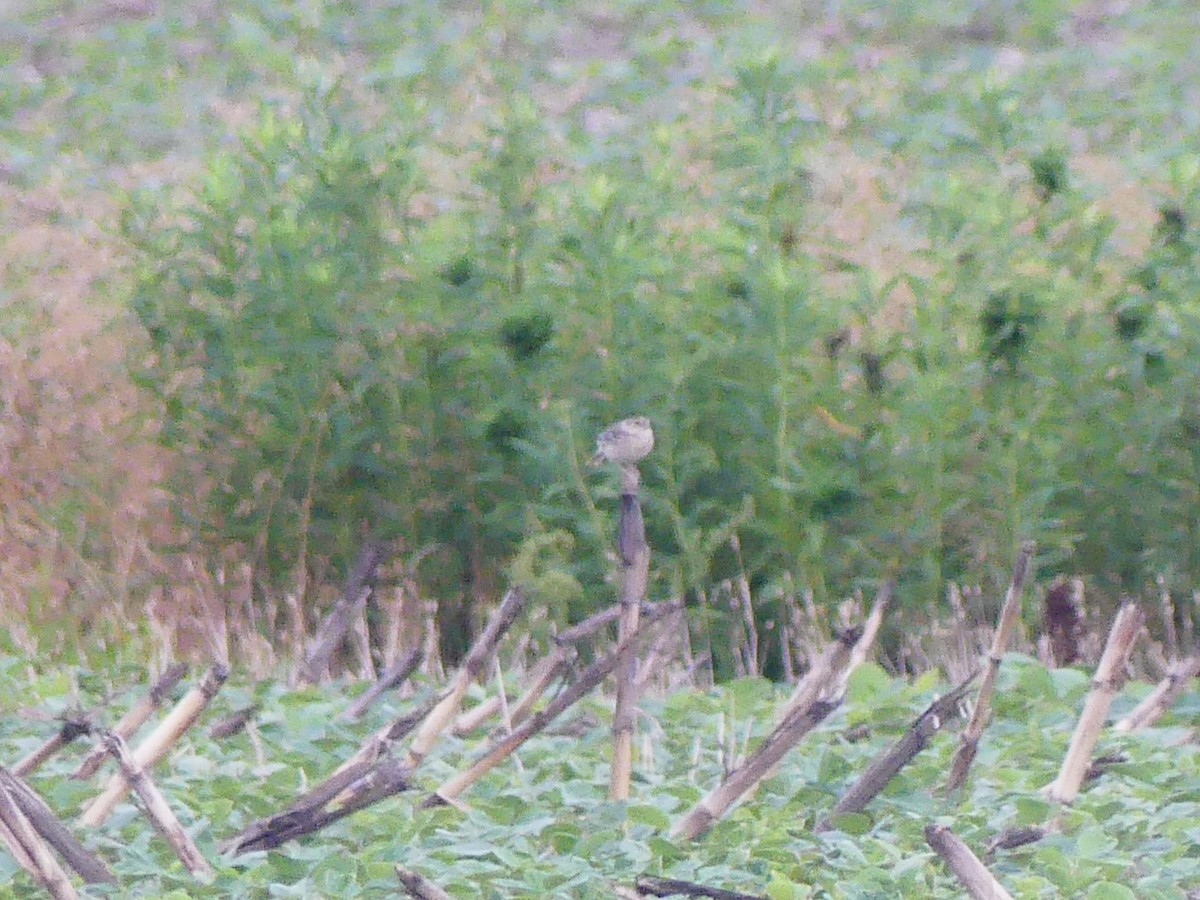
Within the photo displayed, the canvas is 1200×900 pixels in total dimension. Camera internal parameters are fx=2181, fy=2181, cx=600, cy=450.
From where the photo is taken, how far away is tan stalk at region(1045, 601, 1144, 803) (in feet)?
10.4

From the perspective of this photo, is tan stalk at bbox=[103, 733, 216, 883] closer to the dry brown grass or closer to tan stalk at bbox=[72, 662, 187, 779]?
tan stalk at bbox=[72, 662, 187, 779]

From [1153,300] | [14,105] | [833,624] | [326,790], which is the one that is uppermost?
[14,105]

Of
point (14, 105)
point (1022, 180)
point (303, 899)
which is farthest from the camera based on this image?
point (14, 105)

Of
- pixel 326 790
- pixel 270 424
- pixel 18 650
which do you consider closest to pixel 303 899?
pixel 326 790

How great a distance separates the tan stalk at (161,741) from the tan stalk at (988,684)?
1098mm

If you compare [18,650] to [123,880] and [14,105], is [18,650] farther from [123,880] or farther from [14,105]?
[14,105]

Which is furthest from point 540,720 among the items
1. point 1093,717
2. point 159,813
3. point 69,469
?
point 69,469

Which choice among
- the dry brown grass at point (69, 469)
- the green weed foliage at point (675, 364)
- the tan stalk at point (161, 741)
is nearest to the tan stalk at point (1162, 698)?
the tan stalk at point (161, 741)

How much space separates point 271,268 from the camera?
604 cm

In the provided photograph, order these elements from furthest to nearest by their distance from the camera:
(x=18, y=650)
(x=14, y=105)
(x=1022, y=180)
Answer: (x=14, y=105), (x=1022, y=180), (x=18, y=650)

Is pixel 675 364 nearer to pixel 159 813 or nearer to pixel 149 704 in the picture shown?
pixel 149 704

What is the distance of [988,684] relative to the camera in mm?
3193

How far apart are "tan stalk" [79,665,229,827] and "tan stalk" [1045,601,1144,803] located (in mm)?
1256

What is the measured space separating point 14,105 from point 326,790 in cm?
1185
